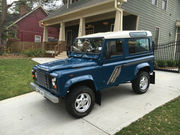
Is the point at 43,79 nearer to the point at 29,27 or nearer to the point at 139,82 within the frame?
the point at 139,82

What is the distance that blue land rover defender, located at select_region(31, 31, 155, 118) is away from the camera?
299cm

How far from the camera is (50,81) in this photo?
3020 millimetres

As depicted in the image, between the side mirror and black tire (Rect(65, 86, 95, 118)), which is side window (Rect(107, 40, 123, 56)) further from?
black tire (Rect(65, 86, 95, 118))

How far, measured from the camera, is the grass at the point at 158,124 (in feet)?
8.69

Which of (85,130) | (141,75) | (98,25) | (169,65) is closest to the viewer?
(85,130)

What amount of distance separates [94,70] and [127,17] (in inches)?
310

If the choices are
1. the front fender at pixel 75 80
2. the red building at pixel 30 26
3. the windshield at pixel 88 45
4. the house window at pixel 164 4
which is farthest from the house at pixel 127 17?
the red building at pixel 30 26

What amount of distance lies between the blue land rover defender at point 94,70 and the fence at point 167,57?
5.02m

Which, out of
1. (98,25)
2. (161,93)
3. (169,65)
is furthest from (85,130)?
(98,25)

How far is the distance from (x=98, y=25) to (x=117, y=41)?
9.15m

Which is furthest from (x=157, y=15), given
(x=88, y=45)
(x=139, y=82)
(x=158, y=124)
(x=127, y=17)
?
(x=158, y=124)

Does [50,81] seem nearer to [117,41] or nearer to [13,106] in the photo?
[13,106]

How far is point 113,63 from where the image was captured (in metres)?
3.65

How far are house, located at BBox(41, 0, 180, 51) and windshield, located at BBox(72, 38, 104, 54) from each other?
15.3ft
